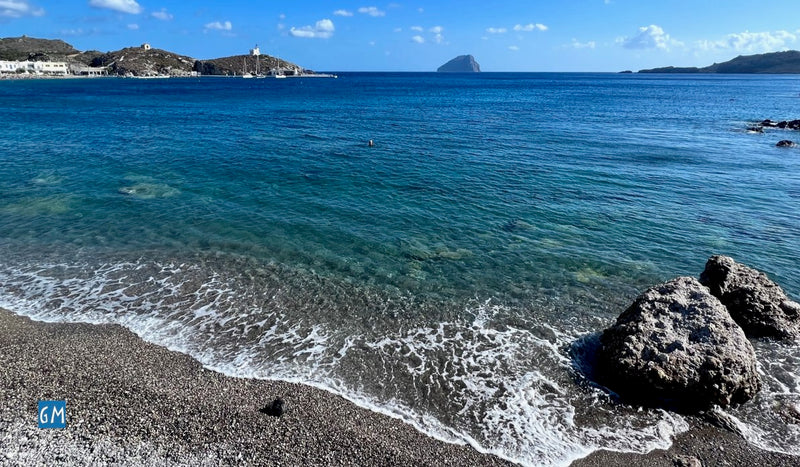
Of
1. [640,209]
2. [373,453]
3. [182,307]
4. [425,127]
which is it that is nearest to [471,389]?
[373,453]

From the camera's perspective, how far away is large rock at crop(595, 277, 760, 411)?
46.1ft

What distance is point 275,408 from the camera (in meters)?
13.2

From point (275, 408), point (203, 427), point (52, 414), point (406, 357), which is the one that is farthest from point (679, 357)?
point (52, 414)

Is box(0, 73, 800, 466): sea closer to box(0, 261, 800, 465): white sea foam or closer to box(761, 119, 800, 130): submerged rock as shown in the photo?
box(0, 261, 800, 465): white sea foam

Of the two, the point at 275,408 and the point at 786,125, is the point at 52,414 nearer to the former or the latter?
the point at 275,408

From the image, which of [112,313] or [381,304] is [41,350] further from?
[381,304]

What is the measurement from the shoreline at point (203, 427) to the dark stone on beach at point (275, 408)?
186 mm

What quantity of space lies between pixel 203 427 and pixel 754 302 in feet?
70.6

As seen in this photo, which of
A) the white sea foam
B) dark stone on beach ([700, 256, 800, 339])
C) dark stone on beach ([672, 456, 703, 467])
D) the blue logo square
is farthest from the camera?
dark stone on beach ([700, 256, 800, 339])

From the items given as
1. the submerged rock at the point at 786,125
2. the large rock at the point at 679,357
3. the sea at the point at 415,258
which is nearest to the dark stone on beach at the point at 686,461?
the sea at the point at 415,258

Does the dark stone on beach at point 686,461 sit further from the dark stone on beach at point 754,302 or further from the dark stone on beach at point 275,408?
the dark stone on beach at point 275,408

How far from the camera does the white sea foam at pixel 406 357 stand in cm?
1334

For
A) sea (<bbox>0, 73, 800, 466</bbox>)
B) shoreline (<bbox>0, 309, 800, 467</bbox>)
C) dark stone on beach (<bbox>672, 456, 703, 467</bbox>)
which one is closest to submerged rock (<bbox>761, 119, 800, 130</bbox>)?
sea (<bbox>0, 73, 800, 466</bbox>)

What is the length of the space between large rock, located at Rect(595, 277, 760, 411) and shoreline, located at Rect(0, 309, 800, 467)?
1.21m
